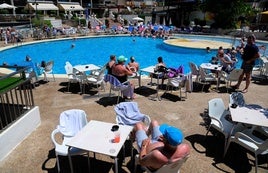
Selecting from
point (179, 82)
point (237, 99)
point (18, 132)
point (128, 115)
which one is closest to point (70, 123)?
point (128, 115)

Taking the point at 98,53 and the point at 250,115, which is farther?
the point at 98,53

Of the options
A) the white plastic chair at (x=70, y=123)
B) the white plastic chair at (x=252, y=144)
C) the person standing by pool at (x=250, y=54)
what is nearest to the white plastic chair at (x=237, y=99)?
the white plastic chair at (x=252, y=144)

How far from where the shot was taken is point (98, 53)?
17.8 m

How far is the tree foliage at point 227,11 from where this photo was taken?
27.5m

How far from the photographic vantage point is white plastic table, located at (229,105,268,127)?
4199 millimetres

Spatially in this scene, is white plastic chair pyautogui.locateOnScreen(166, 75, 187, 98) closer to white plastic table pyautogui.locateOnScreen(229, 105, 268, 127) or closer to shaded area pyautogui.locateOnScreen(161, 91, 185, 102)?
shaded area pyautogui.locateOnScreen(161, 91, 185, 102)

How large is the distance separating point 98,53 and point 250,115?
14.6 m

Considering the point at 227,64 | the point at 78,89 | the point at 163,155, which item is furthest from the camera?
the point at 227,64

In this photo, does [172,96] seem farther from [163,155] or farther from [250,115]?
[163,155]

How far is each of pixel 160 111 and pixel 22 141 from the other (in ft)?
11.2

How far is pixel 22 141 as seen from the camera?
4.73 metres

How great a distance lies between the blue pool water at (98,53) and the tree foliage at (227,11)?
37.4ft

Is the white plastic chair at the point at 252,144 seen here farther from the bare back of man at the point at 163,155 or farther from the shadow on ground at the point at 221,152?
the bare back of man at the point at 163,155

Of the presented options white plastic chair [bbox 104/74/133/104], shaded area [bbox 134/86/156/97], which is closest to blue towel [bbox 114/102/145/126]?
white plastic chair [bbox 104/74/133/104]
